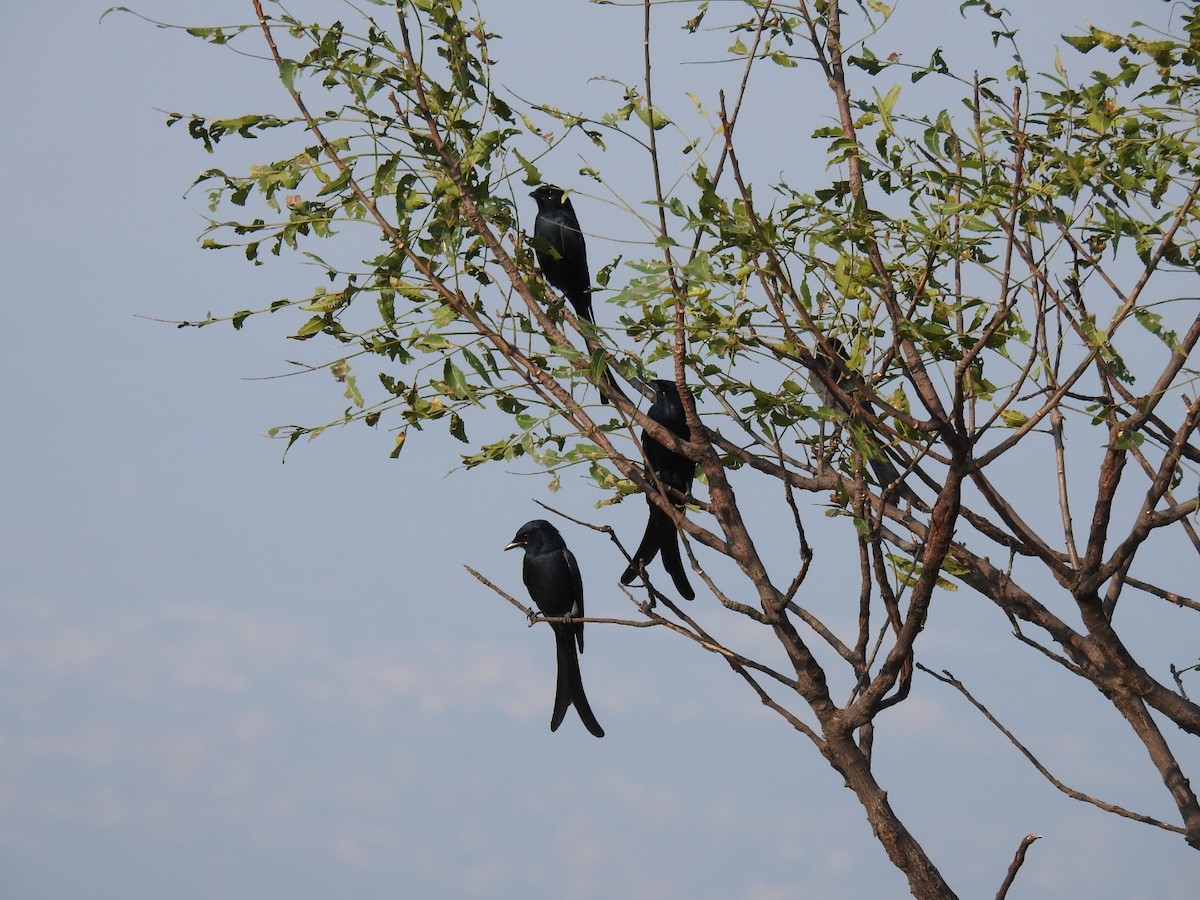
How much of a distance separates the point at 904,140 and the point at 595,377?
44.7 inches

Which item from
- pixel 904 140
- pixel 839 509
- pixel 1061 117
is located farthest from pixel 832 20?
pixel 839 509

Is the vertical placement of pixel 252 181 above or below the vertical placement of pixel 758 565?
above

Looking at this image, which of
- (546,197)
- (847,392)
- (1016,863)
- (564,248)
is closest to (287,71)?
(847,392)

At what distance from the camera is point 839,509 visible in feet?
13.9

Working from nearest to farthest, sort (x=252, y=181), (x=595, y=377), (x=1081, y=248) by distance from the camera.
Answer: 1. (x=595, y=377)
2. (x=252, y=181)
3. (x=1081, y=248)

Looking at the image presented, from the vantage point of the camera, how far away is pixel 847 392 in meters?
4.22

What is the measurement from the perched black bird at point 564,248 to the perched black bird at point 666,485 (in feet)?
3.29

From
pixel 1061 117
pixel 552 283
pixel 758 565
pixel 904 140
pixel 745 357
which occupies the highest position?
pixel 552 283

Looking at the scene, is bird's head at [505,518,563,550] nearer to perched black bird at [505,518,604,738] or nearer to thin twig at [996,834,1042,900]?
perched black bird at [505,518,604,738]

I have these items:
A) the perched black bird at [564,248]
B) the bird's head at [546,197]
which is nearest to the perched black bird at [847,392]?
the perched black bird at [564,248]

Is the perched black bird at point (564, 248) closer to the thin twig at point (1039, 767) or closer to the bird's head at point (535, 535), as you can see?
the bird's head at point (535, 535)

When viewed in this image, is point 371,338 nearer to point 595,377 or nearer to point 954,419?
point 595,377

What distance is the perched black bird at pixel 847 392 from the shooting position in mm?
3771

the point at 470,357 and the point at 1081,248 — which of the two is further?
the point at 1081,248
